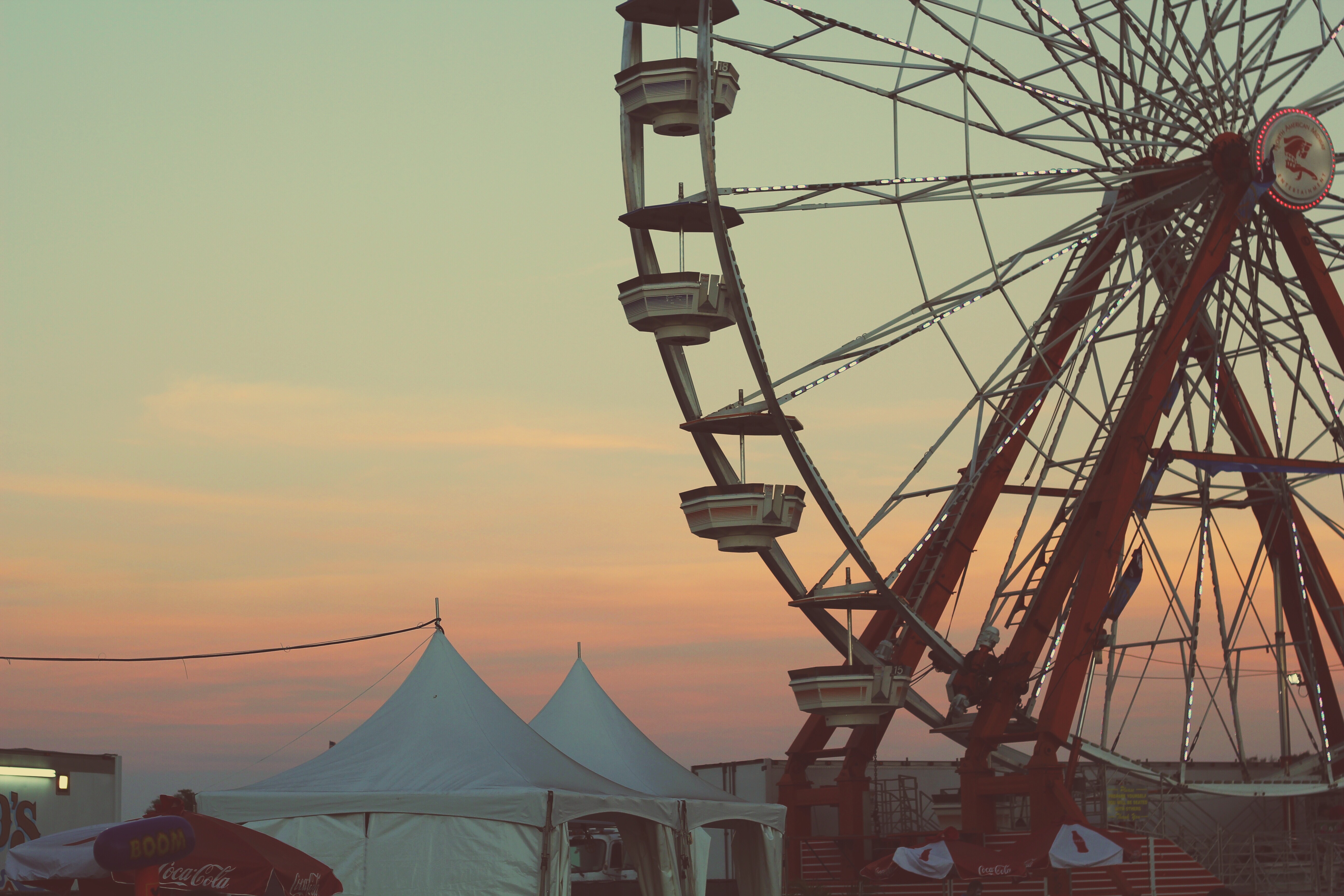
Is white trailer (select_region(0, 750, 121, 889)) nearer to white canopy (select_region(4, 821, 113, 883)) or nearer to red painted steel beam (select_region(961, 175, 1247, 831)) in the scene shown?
white canopy (select_region(4, 821, 113, 883))

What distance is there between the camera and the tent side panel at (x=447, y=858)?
1991 cm

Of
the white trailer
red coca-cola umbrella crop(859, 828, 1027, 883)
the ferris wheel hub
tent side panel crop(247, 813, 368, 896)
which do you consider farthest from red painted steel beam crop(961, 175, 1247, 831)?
the white trailer

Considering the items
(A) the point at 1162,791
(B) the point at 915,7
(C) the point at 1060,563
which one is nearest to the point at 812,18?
(B) the point at 915,7

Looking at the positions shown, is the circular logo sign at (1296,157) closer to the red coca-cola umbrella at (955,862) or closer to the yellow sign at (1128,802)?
the yellow sign at (1128,802)

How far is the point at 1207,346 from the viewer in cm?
2983

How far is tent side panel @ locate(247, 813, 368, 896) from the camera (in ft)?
65.1

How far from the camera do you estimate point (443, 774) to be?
68.0ft

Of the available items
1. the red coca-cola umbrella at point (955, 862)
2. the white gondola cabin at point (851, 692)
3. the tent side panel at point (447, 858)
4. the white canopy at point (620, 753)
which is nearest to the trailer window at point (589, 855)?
the white canopy at point (620, 753)

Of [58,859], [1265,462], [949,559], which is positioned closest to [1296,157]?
[1265,462]

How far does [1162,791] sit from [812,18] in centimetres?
1453

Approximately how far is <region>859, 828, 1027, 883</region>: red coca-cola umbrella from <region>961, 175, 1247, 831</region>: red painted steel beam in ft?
11.6

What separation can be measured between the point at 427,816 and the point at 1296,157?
58.2 ft

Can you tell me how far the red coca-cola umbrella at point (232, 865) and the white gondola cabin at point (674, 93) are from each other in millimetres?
13502

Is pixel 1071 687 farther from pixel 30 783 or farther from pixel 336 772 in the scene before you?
pixel 30 783
